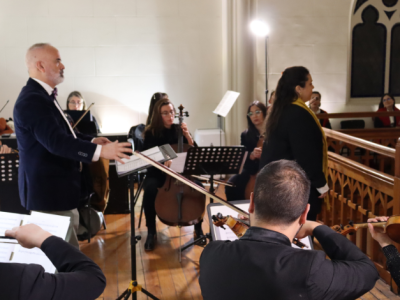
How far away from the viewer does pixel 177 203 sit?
383 centimetres

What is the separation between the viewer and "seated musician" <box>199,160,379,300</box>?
1191 mm

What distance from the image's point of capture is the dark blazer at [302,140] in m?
2.60

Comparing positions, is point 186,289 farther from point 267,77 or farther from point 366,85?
point 366,85

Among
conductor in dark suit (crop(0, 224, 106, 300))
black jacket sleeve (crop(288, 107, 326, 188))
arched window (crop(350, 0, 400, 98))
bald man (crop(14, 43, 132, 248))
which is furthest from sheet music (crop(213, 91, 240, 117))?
arched window (crop(350, 0, 400, 98))

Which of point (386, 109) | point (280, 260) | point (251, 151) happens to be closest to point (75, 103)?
point (251, 151)

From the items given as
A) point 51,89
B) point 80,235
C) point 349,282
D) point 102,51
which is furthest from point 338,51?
point 349,282

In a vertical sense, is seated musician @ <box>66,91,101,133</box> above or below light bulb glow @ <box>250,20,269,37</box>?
below

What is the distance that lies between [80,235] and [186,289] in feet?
4.17

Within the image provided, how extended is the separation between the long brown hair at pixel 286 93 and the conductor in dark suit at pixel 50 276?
1761 millimetres

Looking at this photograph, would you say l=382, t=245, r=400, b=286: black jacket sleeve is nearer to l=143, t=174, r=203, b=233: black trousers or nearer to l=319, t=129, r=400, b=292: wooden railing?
l=319, t=129, r=400, b=292: wooden railing

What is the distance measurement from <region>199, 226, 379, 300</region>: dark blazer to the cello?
251cm

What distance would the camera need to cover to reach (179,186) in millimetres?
3846

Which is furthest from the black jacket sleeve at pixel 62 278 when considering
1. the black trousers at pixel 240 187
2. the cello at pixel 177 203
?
the black trousers at pixel 240 187

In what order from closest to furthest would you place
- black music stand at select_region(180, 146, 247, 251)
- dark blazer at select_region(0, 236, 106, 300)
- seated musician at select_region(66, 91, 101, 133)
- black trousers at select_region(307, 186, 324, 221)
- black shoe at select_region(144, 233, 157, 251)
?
dark blazer at select_region(0, 236, 106, 300)
black trousers at select_region(307, 186, 324, 221)
black music stand at select_region(180, 146, 247, 251)
black shoe at select_region(144, 233, 157, 251)
seated musician at select_region(66, 91, 101, 133)
